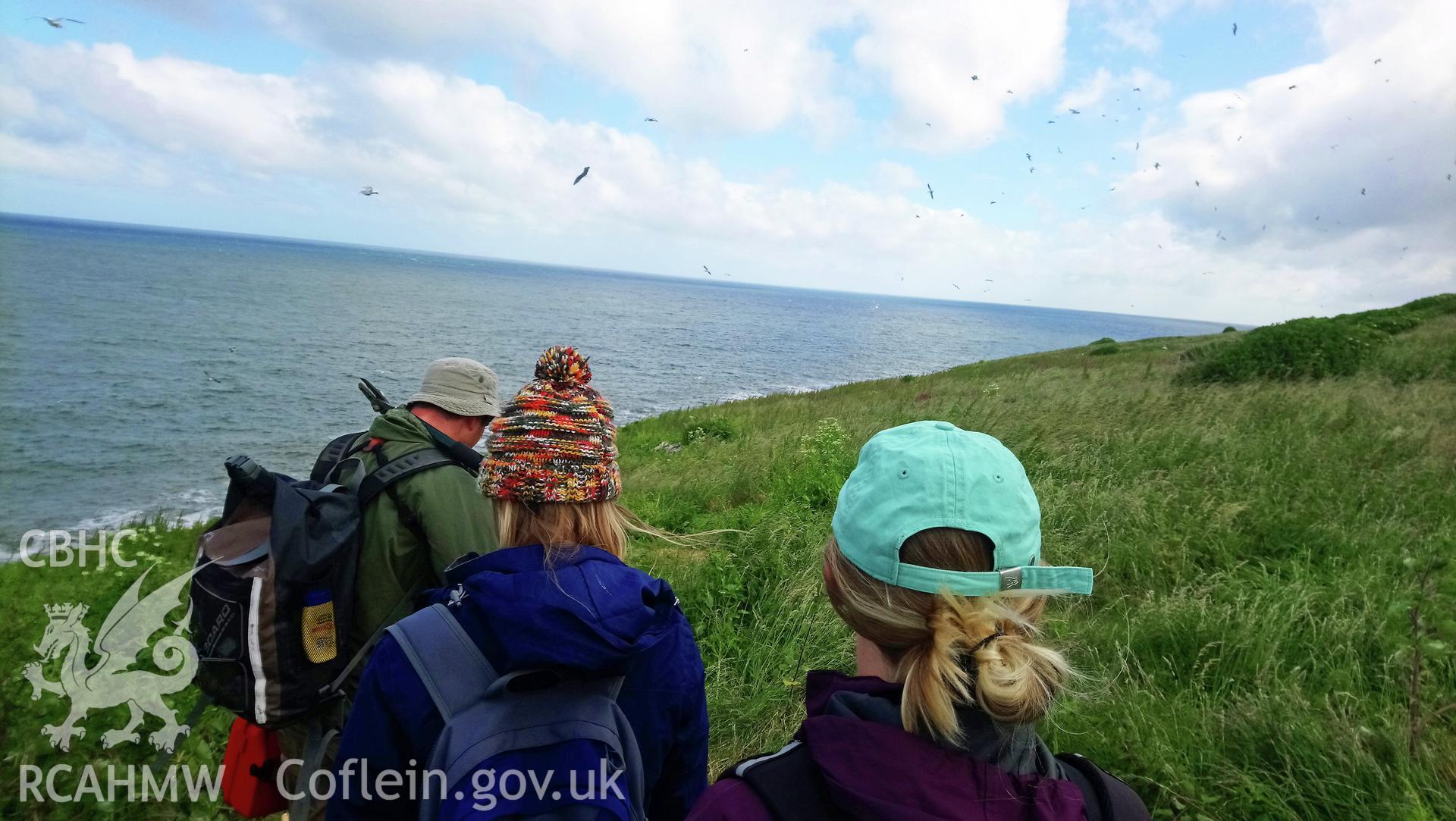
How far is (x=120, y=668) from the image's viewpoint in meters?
5.01

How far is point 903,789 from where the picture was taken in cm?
121

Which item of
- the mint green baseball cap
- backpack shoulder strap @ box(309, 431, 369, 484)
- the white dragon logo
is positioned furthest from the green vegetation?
the white dragon logo

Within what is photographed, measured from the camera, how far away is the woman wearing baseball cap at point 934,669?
125cm

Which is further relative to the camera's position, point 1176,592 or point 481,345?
point 481,345

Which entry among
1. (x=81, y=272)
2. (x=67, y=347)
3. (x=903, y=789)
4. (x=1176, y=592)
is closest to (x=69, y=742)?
(x=903, y=789)

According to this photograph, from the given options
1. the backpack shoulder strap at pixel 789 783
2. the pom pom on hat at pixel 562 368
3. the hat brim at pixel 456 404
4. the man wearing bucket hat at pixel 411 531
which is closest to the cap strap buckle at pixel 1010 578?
the backpack shoulder strap at pixel 789 783

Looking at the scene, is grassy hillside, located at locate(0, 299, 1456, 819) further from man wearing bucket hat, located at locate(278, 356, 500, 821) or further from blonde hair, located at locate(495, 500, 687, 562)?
blonde hair, located at locate(495, 500, 687, 562)

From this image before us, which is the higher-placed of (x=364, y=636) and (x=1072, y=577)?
(x=1072, y=577)

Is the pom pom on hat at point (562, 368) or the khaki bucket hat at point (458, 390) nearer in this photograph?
the pom pom on hat at point (562, 368)

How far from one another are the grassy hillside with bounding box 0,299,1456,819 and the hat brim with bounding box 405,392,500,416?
233cm

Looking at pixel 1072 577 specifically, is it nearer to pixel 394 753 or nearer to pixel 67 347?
pixel 394 753

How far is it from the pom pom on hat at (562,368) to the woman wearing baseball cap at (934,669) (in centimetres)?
102

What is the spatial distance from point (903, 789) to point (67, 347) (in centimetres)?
4230

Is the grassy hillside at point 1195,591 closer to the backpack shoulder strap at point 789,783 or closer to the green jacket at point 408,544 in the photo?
the green jacket at point 408,544
